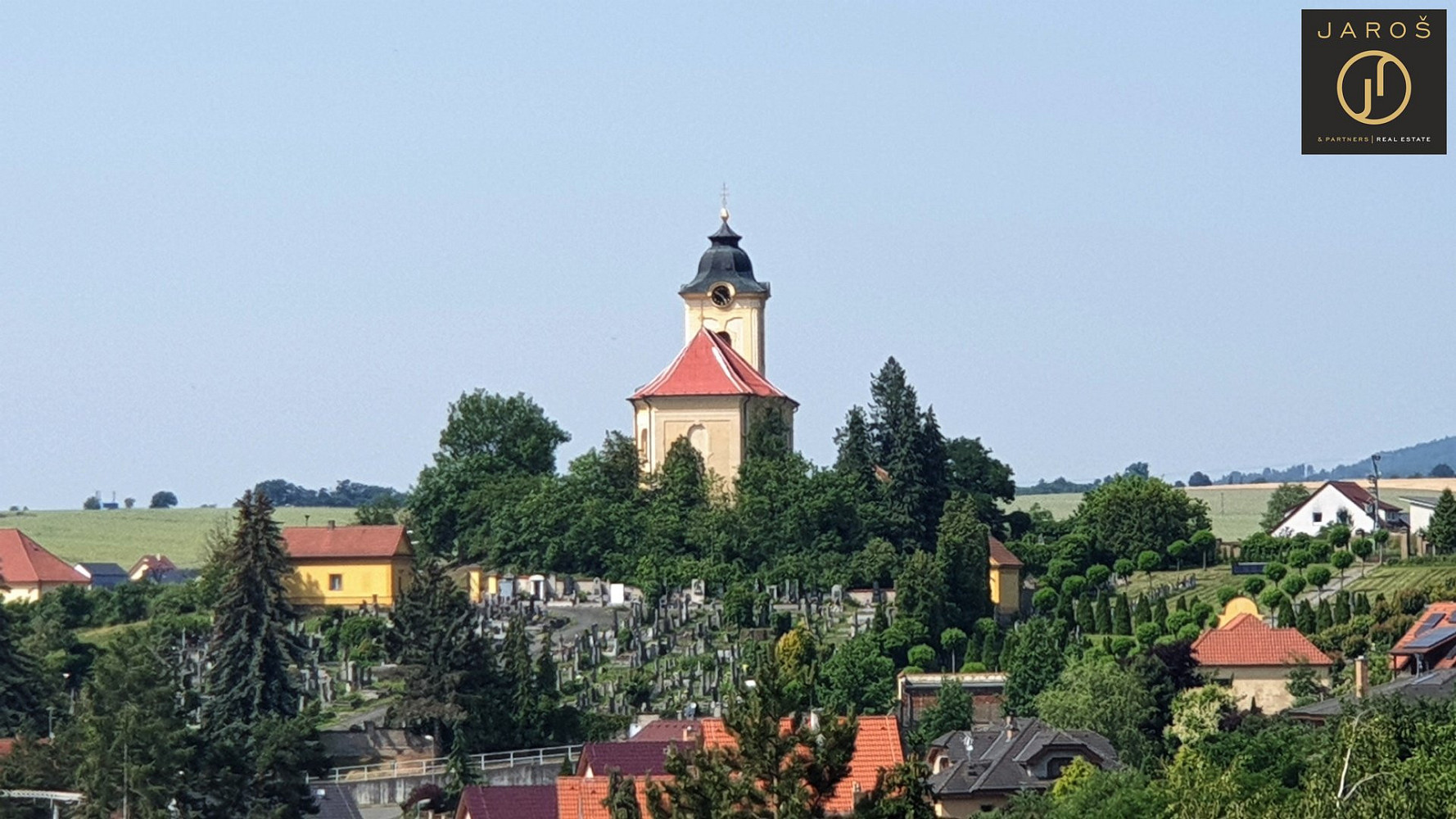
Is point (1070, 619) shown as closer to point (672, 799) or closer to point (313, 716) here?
point (313, 716)

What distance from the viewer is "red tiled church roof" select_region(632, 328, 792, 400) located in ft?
355

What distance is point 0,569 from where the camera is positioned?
109 metres

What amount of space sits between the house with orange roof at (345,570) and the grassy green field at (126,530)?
158ft

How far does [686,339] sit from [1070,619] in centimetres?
2522

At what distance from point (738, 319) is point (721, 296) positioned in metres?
0.92

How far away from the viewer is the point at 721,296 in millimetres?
113625

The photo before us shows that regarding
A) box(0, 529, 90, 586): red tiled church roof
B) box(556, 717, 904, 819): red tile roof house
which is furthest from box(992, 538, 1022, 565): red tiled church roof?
box(556, 717, 904, 819): red tile roof house

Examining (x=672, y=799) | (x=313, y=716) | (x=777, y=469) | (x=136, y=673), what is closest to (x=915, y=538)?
(x=777, y=469)

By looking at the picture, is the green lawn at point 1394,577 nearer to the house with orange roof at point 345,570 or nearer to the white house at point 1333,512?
the white house at point 1333,512

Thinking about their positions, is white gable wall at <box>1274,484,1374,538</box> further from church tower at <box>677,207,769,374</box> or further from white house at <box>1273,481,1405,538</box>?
church tower at <box>677,207,769,374</box>

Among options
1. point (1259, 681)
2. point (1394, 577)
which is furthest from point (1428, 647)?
point (1394, 577)

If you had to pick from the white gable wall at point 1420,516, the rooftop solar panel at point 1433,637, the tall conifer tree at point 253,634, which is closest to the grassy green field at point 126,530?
the white gable wall at point 1420,516

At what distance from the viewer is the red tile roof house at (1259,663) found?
77562mm

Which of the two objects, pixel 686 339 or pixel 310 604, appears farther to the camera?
pixel 686 339
